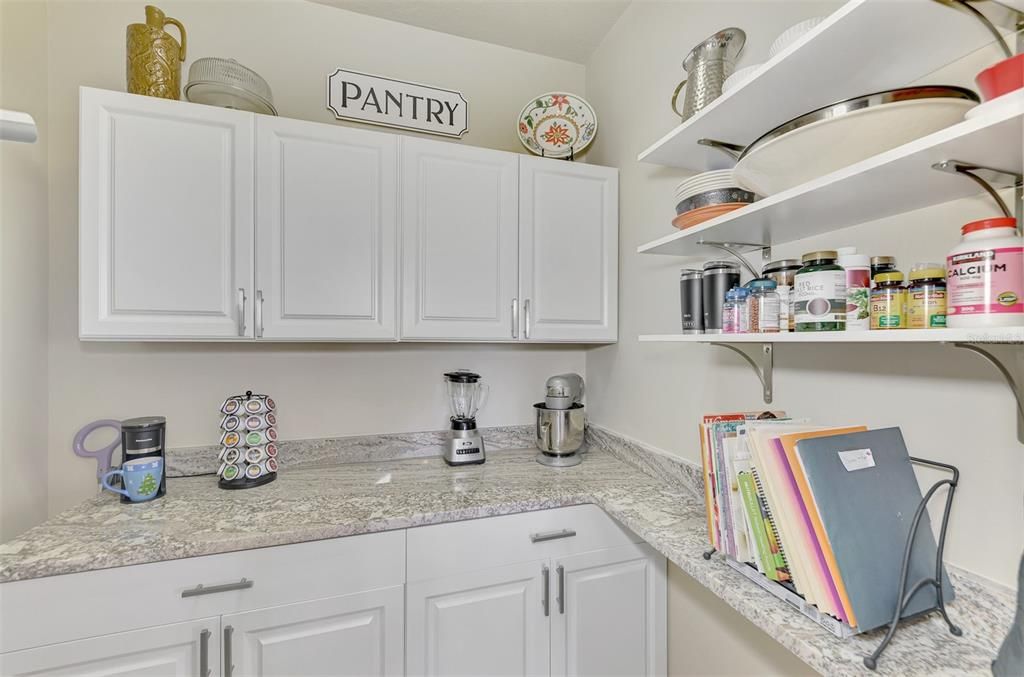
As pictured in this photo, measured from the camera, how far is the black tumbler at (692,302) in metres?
1.09

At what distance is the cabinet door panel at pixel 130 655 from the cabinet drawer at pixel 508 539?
0.50 meters

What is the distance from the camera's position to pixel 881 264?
75 centimetres

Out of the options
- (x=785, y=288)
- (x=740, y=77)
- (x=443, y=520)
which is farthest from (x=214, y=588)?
(x=740, y=77)

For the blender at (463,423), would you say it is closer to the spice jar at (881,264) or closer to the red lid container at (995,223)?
the spice jar at (881,264)

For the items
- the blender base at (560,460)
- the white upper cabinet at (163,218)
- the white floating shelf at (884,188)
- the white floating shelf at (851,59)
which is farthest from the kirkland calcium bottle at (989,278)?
the white upper cabinet at (163,218)

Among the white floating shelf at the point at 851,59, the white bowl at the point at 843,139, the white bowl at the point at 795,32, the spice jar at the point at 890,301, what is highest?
the white bowl at the point at 795,32

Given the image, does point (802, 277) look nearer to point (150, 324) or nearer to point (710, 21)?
point (710, 21)

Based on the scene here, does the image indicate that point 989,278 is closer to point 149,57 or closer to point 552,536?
point 552,536

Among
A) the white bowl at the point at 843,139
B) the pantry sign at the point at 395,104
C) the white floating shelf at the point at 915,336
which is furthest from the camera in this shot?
the pantry sign at the point at 395,104

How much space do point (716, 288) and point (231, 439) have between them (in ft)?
4.96

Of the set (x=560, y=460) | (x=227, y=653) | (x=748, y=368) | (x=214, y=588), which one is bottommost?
(x=227, y=653)

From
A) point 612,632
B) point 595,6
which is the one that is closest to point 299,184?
point 595,6

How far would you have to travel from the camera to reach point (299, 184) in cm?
143

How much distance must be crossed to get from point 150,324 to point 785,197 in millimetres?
1662
